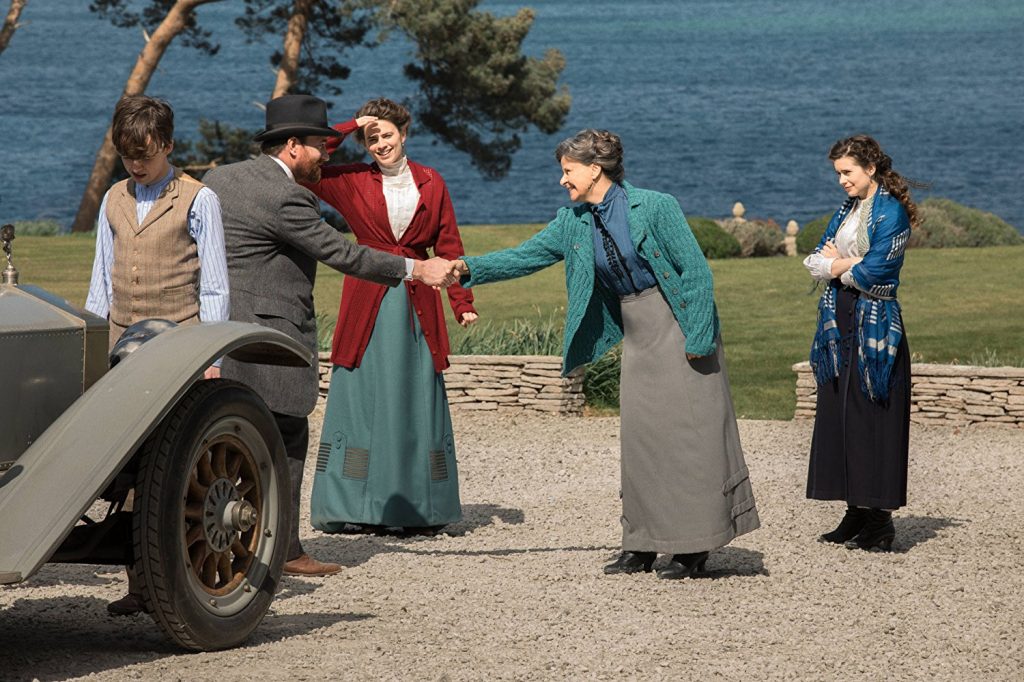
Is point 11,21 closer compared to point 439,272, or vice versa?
point 439,272

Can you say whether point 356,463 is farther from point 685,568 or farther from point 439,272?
point 685,568

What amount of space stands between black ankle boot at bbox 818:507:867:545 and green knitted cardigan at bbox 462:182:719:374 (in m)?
1.43

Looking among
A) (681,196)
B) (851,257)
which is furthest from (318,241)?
(681,196)

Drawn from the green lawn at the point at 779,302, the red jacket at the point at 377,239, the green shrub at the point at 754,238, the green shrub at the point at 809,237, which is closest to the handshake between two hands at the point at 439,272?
the red jacket at the point at 377,239

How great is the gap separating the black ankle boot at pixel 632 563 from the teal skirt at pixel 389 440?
1.20m

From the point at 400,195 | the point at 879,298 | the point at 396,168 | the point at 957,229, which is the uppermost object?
the point at 957,229

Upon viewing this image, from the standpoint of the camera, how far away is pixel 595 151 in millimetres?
6746

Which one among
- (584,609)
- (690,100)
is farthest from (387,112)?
(690,100)

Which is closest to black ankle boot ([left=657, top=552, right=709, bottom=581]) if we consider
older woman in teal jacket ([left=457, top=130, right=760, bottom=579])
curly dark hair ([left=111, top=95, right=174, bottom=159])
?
older woman in teal jacket ([left=457, top=130, right=760, bottom=579])

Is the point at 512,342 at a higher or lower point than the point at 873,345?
lower

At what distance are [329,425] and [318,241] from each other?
5.84ft

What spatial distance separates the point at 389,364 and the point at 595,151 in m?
1.68

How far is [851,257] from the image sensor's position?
24.9ft

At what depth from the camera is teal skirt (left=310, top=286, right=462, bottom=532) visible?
25.9 feet
